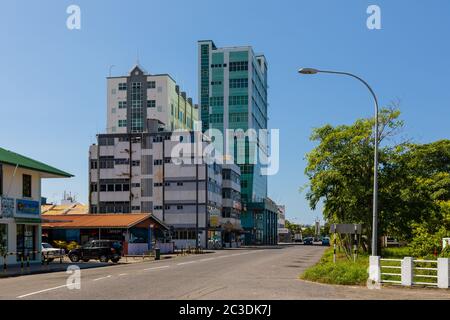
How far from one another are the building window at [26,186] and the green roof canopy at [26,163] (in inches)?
37.7

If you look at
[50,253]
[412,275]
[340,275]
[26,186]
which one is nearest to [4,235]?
[26,186]

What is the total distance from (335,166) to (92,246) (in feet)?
62.7

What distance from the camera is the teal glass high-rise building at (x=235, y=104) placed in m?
126

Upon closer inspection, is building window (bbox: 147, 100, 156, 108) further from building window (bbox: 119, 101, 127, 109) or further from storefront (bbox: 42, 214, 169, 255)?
storefront (bbox: 42, 214, 169, 255)

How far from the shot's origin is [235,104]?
128625 millimetres

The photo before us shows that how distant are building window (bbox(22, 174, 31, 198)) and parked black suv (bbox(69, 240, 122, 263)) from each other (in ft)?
20.8

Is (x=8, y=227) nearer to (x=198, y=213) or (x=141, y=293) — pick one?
(x=141, y=293)

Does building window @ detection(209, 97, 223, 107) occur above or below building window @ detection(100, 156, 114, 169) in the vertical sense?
above

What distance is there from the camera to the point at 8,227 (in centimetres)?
3597

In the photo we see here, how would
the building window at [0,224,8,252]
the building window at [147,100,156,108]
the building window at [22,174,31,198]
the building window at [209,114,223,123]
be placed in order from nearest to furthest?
the building window at [0,224,8,252] < the building window at [22,174,31,198] < the building window at [147,100,156,108] < the building window at [209,114,223,123]

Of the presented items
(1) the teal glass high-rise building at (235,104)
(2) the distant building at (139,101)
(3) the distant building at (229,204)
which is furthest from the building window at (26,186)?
(1) the teal glass high-rise building at (235,104)

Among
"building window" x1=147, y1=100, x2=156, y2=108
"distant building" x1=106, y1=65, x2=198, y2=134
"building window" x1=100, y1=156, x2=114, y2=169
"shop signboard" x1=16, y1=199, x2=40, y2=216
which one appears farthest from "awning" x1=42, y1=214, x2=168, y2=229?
"building window" x1=147, y1=100, x2=156, y2=108

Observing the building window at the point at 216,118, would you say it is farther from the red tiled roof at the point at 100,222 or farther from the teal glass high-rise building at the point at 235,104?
the red tiled roof at the point at 100,222

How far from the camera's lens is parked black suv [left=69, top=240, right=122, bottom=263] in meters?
41.8
